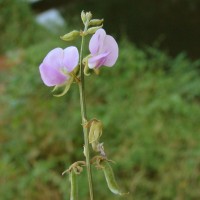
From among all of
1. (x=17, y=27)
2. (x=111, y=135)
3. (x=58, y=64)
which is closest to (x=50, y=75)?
(x=58, y=64)

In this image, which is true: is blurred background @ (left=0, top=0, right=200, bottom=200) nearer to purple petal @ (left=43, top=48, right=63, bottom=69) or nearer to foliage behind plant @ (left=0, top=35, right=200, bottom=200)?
foliage behind plant @ (left=0, top=35, right=200, bottom=200)

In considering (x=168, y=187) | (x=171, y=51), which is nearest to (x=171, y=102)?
(x=168, y=187)

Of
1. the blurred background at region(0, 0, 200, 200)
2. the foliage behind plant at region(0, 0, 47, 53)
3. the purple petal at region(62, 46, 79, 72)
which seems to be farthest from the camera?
the foliage behind plant at region(0, 0, 47, 53)

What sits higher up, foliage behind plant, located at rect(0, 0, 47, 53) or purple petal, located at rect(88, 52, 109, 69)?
foliage behind plant, located at rect(0, 0, 47, 53)

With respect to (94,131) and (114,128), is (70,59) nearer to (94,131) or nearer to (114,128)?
(94,131)

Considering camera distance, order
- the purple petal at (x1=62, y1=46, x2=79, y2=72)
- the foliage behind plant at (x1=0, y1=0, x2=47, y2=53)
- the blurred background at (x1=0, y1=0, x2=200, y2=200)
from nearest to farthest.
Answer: the purple petal at (x1=62, y1=46, x2=79, y2=72)
the blurred background at (x1=0, y1=0, x2=200, y2=200)
the foliage behind plant at (x1=0, y1=0, x2=47, y2=53)

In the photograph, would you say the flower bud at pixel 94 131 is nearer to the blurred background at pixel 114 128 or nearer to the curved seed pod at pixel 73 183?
the curved seed pod at pixel 73 183

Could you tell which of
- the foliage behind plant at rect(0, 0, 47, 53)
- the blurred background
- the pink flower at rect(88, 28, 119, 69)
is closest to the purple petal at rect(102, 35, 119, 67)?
the pink flower at rect(88, 28, 119, 69)

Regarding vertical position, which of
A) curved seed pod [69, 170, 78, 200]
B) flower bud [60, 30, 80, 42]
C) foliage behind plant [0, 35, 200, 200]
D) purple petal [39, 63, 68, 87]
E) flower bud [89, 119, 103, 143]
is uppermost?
foliage behind plant [0, 35, 200, 200]
